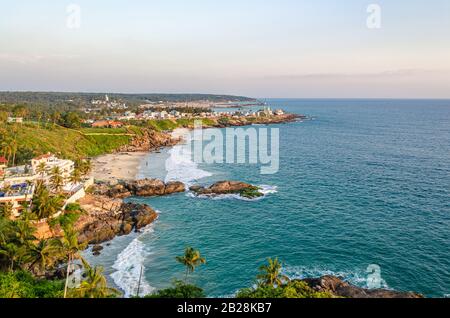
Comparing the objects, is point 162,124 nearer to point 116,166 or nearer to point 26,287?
point 116,166

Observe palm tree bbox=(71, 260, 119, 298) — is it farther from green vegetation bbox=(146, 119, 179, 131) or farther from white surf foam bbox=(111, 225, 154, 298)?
green vegetation bbox=(146, 119, 179, 131)

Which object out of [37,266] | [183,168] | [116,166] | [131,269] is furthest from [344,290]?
[116,166]

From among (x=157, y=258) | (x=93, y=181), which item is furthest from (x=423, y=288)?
(x=93, y=181)

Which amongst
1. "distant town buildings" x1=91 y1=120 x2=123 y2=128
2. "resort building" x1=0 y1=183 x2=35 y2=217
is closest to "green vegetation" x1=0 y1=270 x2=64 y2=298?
"resort building" x1=0 y1=183 x2=35 y2=217

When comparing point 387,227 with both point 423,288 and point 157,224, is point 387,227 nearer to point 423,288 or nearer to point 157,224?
point 423,288

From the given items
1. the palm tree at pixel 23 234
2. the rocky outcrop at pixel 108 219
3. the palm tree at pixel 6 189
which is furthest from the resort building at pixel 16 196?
the palm tree at pixel 23 234

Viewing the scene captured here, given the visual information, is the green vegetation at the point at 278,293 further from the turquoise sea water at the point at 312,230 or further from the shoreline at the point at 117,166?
the shoreline at the point at 117,166
